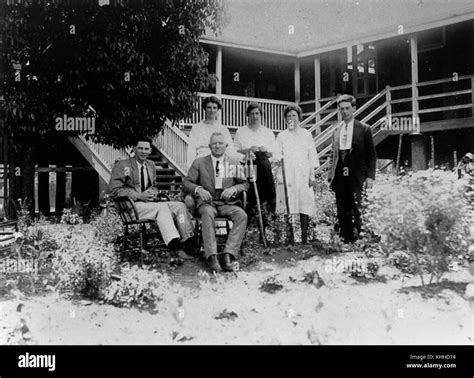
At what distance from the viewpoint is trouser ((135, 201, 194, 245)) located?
5.12 m

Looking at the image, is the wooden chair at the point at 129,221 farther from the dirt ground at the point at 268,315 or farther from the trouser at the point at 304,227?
the trouser at the point at 304,227

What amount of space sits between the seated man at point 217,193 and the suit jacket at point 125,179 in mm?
587

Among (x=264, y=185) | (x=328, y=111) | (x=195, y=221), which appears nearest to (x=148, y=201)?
(x=195, y=221)


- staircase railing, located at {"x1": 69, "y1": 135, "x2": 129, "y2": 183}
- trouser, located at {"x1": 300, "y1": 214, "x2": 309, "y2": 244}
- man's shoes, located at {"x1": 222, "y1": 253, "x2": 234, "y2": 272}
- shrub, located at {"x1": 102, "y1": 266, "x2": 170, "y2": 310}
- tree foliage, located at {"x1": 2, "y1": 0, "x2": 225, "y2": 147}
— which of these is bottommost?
shrub, located at {"x1": 102, "y1": 266, "x2": 170, "y2": 310}

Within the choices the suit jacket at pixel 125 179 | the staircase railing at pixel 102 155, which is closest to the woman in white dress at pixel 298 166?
the suit jacket at pixel 125 179

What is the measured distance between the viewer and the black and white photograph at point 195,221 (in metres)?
3.83

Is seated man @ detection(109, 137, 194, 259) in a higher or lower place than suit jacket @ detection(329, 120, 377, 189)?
lower

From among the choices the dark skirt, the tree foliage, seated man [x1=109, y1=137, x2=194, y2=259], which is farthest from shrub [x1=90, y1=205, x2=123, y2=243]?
the dark skirt

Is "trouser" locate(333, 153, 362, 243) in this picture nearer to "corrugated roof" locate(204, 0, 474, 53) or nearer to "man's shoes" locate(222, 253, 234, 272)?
"man's shoes" locate(222, 253, 234, 272)

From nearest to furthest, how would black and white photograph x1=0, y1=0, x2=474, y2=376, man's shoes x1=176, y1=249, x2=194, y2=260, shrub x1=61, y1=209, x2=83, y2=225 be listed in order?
black and white photograph x1=0, y1=0, x2=474, y2=376, man's shoes x1=176, y1=249, x2=194, y2=260, shrub x1=61, y1=209, x2=83, y2=225

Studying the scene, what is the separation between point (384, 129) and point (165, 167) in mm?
Result: 5097

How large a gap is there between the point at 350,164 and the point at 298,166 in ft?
2.09

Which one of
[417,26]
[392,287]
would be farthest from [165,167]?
[392,287]
